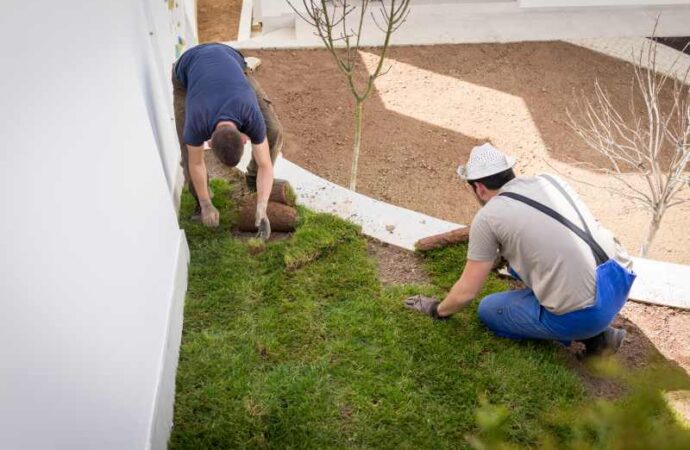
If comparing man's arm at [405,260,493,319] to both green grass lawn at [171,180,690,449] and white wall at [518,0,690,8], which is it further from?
white wall at [518,0,690,8]

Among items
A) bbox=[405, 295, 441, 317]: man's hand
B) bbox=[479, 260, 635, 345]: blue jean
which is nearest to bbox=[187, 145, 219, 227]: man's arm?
bbox=[405, 295, 441, 317]: man's hand

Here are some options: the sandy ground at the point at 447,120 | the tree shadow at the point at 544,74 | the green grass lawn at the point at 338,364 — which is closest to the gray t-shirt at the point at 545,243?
the green grass lawn at the point at 338,364

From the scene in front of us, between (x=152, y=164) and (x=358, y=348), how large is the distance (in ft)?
5.92

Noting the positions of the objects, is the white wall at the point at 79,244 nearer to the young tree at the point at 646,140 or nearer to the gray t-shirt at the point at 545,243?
the gray t-shirt at the point at 545,243

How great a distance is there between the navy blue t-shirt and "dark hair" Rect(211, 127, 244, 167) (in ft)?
0.65

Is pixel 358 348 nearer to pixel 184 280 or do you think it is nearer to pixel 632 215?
pixel 184 280

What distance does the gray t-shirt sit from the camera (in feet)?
11.4

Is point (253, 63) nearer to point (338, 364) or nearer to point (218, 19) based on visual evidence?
point (218, 19)

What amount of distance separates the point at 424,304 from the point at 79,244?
2.37 m

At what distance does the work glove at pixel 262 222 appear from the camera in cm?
491

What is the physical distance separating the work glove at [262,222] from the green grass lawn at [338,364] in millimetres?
229

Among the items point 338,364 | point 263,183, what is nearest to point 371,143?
point 263,183

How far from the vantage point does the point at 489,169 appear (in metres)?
3.63

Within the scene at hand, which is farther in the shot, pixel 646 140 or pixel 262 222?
pixel 646 140
